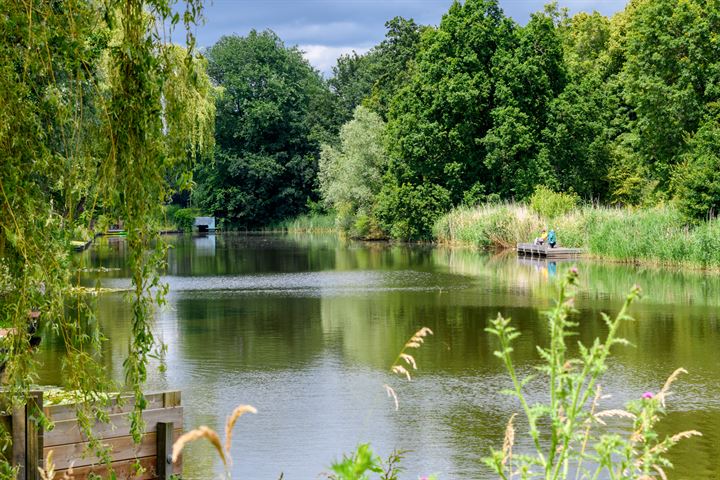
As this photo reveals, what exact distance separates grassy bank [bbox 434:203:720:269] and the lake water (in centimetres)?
171

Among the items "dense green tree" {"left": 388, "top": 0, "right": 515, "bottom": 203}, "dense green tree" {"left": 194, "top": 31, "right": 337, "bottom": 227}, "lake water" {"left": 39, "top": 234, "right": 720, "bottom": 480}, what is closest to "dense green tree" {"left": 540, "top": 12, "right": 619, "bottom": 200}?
"dense green tree" {"left": 388, "top": 0, "right": 515, "bottom": 203}

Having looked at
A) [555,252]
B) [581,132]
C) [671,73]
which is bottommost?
[555,252]

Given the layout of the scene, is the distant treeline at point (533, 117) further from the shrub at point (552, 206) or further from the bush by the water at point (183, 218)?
the bush by the water at point (183, 218)

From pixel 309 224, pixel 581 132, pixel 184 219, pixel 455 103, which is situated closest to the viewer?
pixel 455 103

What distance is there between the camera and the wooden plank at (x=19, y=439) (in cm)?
647

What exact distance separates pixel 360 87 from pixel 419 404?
70.0 meters

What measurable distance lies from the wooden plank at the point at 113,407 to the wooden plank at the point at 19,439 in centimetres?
20

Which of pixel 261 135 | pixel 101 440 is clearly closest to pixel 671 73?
pixel 261 135

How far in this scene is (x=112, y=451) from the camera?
6996 millimetres

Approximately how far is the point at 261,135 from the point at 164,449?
76.6 meters

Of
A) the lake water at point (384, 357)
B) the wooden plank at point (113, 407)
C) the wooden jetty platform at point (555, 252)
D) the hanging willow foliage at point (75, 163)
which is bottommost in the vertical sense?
the lake water at point (384, 357)

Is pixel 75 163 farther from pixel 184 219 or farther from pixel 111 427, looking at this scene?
pixel 184 219

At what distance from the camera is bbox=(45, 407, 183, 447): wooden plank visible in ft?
22.2

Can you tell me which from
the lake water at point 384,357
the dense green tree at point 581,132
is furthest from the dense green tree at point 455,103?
the lake water at point 384,357
